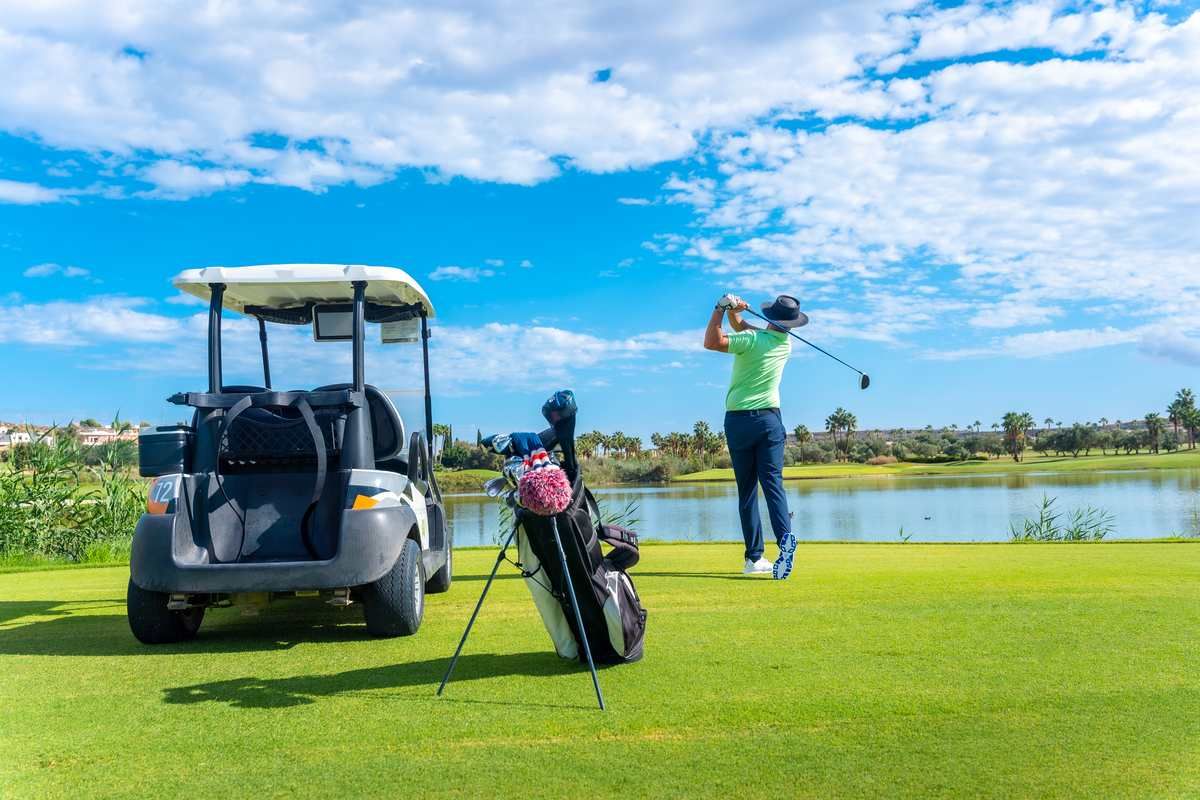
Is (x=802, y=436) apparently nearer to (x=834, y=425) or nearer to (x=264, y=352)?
(x=834, y=425)

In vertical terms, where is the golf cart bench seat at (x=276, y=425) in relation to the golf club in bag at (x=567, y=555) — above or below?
above

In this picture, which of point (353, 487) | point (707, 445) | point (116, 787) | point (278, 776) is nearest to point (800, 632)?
point (353, 487)

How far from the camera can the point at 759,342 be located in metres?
7.54

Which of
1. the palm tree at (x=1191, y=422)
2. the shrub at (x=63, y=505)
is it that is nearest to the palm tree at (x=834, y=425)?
the palm tree at (x=1191, y=422)

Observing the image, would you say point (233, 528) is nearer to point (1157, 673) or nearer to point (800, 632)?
point (800, 632)

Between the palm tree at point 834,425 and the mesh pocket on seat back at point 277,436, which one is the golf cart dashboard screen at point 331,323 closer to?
the mesh pocket on seat back at point 277,436

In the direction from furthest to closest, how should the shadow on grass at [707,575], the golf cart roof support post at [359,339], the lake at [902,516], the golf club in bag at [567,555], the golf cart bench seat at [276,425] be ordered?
1. the lake at [902,516]
2. the shadow on grass at [707,575]
3. the golf cart roof support post at [359,339]
4. the golf cart bench seat at [276,425]
5. the golf club in bag at [567,555]

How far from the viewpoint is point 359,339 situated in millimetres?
5820

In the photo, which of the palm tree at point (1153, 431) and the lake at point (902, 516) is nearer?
the lake at point (902, 516)

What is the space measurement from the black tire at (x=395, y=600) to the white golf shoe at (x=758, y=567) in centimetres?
A: 293

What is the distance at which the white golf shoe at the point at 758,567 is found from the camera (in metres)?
7.49

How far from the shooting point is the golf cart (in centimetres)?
514

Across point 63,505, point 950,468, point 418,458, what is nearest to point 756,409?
point 418,458

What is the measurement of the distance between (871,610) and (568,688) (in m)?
2.27
